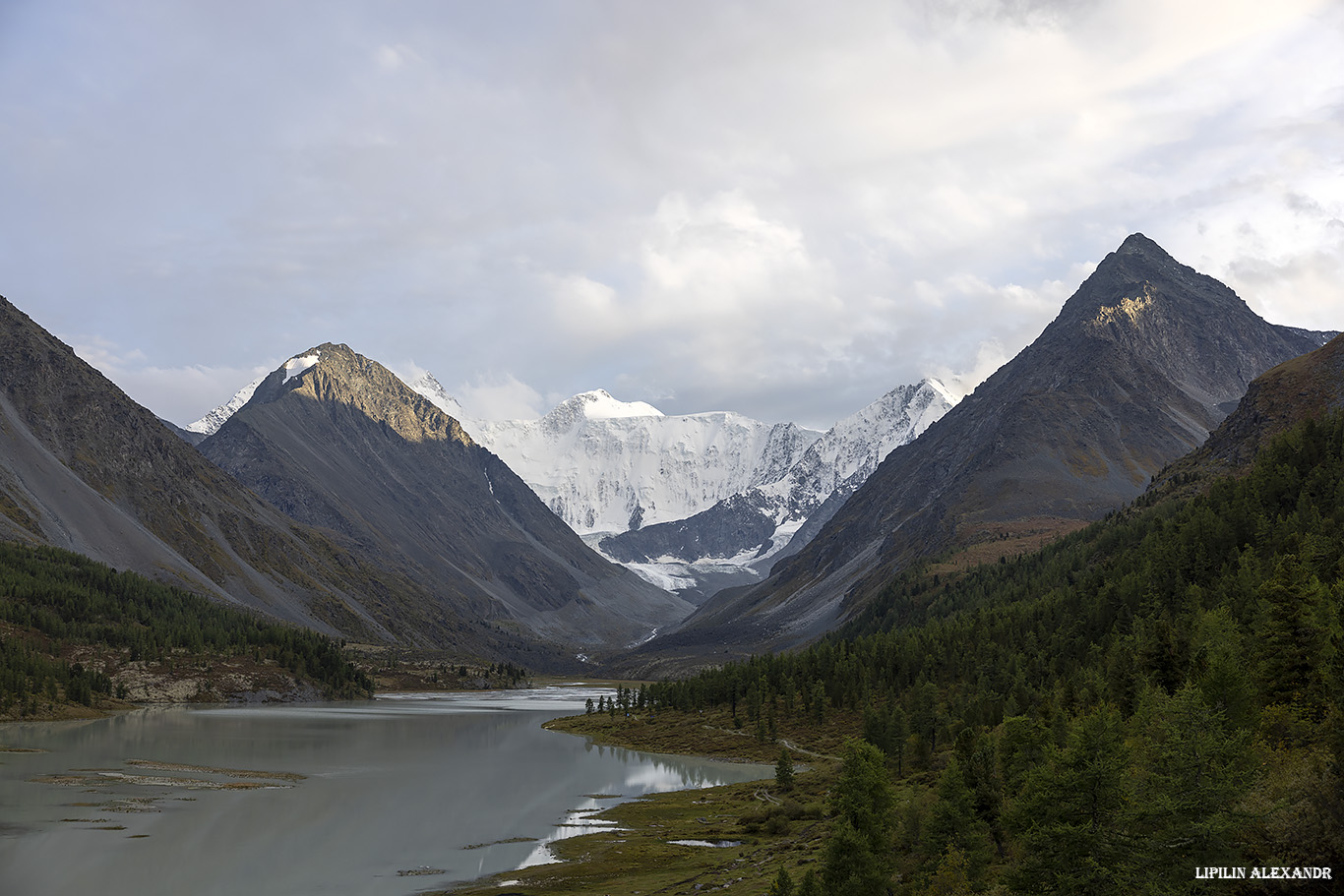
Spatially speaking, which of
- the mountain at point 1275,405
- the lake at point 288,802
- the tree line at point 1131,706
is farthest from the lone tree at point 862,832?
the mountain at point 1275,405

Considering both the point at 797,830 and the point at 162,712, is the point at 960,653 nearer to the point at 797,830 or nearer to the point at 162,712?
the point at 797,830

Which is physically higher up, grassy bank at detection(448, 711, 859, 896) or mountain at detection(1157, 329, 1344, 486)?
mountain at detection(1157, 329, 1344, 486)

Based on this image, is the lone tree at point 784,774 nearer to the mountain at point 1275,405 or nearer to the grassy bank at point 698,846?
the grassy bank at point 698,846

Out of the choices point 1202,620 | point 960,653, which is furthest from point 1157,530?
point 1202,620

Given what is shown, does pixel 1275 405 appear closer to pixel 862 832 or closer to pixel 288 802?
pixel 862 832

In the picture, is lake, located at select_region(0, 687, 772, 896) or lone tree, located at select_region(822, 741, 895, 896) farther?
lake, located at select_region(0, 687, 772, 896)

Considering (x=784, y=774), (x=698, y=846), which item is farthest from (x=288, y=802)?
(x=784, y=774)

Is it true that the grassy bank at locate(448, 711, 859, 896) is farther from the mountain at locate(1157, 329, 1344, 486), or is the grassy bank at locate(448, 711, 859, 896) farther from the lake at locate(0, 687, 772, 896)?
the mountain at locate(1157, 329, 1344, 486)

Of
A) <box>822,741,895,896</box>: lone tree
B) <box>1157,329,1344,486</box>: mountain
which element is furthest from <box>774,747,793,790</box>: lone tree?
<box>1157,329,1344,486</box>: mountain

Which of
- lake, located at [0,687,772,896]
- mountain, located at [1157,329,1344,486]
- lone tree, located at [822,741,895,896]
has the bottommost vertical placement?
lake, located at [0,687,772,896]
